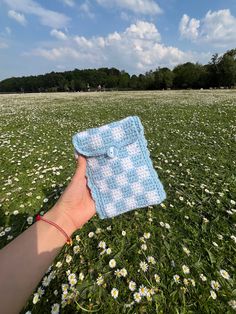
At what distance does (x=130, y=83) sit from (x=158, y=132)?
348 feet

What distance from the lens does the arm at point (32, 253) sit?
5.19 ft

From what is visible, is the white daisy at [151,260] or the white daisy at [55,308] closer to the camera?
the white daisy at [55,308]

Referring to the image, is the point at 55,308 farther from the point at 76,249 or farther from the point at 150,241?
the point at 150,241

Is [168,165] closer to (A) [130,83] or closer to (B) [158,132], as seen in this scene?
(B) [158,132]

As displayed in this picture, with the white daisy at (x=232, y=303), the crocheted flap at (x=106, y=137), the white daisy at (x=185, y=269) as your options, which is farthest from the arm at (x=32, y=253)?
the white daisy at (x=232, y=303)

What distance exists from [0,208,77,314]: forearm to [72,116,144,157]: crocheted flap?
0.78 meters

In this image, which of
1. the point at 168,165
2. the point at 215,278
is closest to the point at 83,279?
the point at 215,278

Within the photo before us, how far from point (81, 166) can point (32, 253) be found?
1003 millimetres

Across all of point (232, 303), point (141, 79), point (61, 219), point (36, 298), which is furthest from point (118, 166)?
point (141, 79)

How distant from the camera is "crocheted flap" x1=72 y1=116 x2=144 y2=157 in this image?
2.33 m

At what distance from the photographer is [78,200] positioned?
242 centimetres

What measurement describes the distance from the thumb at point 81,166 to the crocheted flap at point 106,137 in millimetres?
95

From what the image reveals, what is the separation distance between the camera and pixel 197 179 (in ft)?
19.4

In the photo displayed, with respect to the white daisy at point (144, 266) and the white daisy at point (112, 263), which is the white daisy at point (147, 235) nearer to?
the white daisy at point (144, 266)
